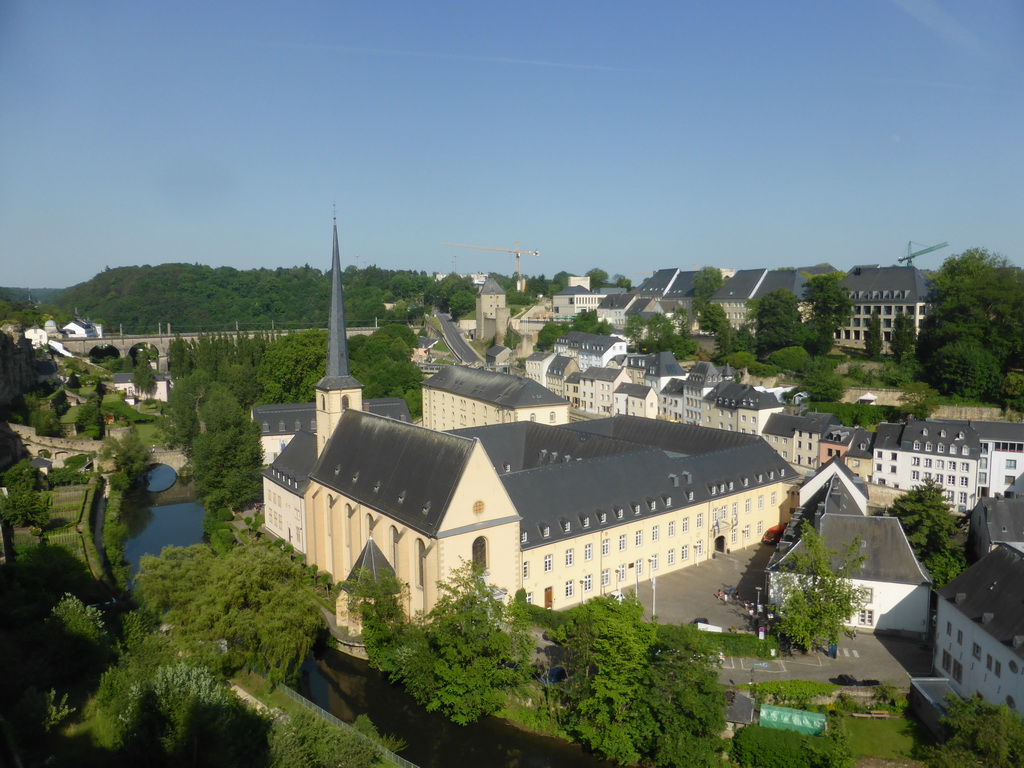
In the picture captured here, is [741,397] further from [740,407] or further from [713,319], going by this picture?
[713,319]

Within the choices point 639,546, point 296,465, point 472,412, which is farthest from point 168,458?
point 639,546

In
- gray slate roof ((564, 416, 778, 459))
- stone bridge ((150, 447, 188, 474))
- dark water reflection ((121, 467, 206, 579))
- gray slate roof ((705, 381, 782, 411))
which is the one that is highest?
gray slate roof ((705, 381, 782, 411))

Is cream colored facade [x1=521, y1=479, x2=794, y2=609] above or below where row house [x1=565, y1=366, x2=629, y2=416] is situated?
below

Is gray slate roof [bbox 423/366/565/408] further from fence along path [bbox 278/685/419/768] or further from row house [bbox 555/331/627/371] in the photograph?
fence along path [bbox 278/685/419/768]

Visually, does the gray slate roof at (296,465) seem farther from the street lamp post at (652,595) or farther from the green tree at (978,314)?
the green tree at (978,314)

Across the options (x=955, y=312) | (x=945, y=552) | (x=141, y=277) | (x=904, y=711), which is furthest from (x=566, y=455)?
(x=141, y=277)

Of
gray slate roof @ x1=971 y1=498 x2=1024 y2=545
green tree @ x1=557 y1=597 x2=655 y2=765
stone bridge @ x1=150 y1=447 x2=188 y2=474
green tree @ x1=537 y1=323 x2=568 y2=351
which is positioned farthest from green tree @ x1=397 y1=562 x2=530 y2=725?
green tree @ x1=537 y1=323 x2=568 y2=351

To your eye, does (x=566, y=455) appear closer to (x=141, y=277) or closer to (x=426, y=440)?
(x=426, y=440)
